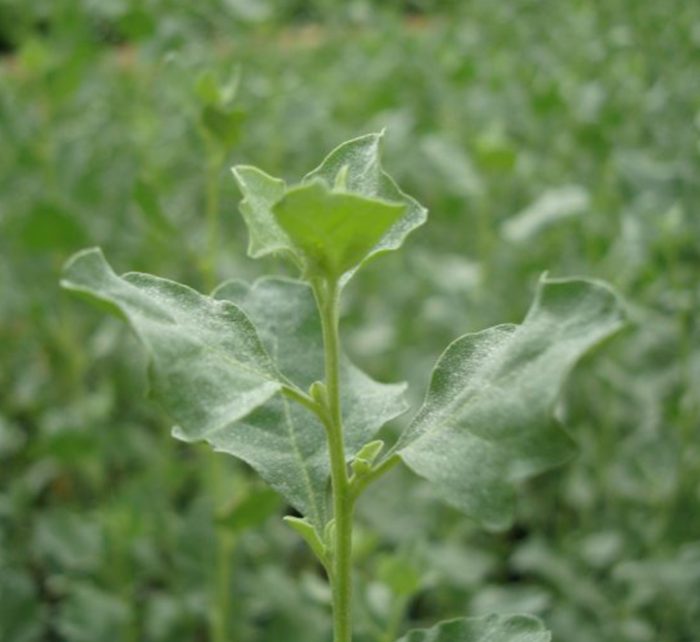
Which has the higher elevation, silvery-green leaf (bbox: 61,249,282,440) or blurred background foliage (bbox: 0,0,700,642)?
silvery-green leaf (bbox: 61,249,282,440)

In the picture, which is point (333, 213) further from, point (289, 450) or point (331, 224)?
point (289, 450)

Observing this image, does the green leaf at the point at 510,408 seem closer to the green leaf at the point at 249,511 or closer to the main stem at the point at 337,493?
the main stem at the point at 337,493

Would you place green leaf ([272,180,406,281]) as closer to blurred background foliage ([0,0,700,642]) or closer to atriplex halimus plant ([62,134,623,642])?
atriplex halimus plant ([62,134,623,642])

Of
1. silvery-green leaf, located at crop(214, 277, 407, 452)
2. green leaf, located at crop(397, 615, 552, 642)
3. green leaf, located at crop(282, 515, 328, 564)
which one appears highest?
silvery-green leaf, located at crop(214, 277, 407, 452)

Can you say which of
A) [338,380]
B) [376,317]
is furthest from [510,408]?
[376,317]

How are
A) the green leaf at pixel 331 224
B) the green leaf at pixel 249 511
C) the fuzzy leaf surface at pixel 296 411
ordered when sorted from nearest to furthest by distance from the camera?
the green leaf at pixel 331 224
the fuzzy leaf surface at pixel 296 411
the green leaf at pixel 249 511

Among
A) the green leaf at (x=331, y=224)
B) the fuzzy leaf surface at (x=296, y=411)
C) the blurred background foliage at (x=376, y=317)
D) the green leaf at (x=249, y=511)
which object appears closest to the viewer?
the green leaf at (x=331, y=224)

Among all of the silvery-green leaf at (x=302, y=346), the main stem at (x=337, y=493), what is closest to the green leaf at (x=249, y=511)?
the silvery-green leaf at (x=302, y=346)

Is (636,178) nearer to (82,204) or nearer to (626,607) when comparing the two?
(626,607)

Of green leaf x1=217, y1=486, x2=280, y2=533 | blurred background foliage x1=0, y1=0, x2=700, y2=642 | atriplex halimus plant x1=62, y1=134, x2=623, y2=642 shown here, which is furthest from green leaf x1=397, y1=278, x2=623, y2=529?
green leaf x1=217, y1=486, x2=280, y2=533
